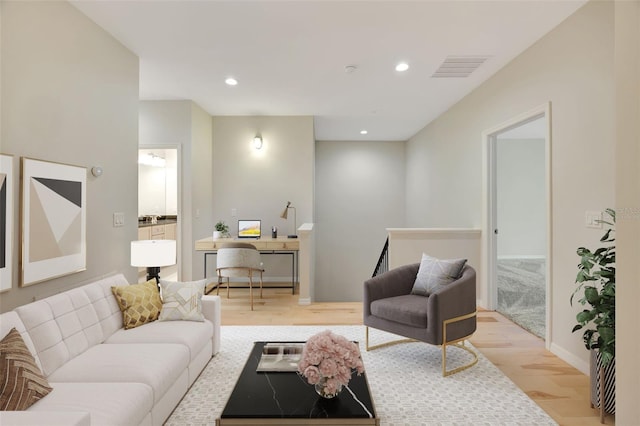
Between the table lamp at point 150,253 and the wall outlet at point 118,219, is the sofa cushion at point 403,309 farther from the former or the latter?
the wall outlet at point 118,219

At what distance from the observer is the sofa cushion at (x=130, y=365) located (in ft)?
6.27

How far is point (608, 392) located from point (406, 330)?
1264 mm

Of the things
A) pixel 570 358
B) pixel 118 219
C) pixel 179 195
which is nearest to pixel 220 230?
pixel 179 195

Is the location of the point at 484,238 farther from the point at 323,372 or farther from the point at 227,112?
the point at 227,112

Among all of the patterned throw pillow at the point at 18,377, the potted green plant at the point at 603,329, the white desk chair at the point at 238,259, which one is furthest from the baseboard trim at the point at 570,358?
the patterned throw pillow at the point at 18,377

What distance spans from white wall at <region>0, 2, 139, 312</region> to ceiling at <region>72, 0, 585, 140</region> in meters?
0.27

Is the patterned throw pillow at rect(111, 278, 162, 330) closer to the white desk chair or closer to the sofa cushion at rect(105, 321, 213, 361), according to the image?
the sofa cushion at rect(105, 321, 213, 361)

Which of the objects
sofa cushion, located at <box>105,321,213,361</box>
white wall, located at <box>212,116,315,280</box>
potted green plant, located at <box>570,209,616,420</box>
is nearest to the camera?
potted green plant, located at <box>570,209,616,420</box>

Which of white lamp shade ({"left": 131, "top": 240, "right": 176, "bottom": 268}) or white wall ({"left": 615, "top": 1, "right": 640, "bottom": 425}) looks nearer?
white wall ({"left": 615, "top": 1, "right": 640, "bottom": 425})

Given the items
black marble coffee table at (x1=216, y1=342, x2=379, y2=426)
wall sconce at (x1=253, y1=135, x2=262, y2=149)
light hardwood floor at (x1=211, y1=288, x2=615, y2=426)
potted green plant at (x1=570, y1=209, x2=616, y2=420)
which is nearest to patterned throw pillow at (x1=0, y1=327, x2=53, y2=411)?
black marble coffee table at (x1=216, y1=342, x2=379, y2=426)

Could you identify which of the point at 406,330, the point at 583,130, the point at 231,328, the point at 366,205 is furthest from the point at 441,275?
the point at 366,205

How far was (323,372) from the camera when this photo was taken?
175cm

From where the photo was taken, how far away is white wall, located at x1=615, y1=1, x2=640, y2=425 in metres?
1.60

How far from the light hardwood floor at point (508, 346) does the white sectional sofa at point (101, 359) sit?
155 centimetres
